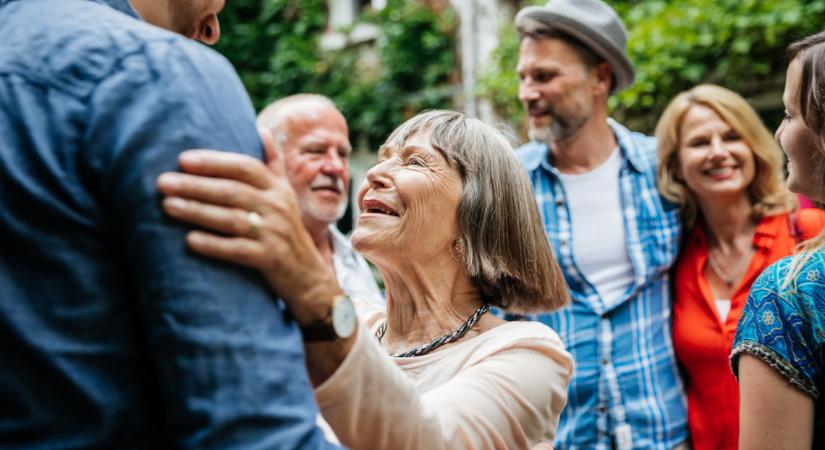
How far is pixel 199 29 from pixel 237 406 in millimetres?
808

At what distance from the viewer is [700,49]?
622 centimetres

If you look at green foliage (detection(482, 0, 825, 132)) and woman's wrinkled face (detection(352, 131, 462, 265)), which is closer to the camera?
woman's wrinkled face (detection(352, 131, 462, 265))

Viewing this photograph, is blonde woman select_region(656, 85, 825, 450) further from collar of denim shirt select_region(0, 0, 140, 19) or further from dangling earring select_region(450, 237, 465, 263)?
collar of denim shirt select_region(0, 0, 140, 19)

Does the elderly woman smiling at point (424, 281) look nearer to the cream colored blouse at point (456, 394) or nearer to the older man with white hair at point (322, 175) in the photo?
the cream colored blouse at point (456, 394)

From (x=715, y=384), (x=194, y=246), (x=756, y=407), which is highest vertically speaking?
(x=194, y=246)

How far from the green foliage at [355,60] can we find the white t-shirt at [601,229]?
576cm

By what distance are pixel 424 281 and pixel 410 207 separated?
0.21 m

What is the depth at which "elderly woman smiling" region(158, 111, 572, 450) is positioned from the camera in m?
1.03

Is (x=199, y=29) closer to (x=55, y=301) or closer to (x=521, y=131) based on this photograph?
(x=55, y=301)

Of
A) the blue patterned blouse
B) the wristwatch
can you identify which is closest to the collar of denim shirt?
the wristwatch

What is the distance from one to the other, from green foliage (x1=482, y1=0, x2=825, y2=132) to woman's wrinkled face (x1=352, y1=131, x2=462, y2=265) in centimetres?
416

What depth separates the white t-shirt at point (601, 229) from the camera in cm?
338

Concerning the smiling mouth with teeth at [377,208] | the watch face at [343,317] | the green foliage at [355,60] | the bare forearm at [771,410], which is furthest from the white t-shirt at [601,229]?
the green foliage at [355,60]

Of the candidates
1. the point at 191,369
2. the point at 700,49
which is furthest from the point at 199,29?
the point at 700,49
